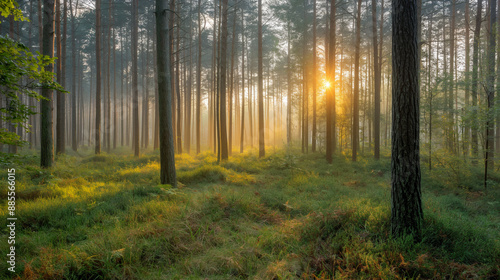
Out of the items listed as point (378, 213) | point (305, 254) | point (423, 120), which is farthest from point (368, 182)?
point (305, 254)

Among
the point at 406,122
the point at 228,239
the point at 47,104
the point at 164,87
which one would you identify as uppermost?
the point at 164,87

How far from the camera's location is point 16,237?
3736 mm

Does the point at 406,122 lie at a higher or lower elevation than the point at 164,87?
lower

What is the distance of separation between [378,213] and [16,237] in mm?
6876

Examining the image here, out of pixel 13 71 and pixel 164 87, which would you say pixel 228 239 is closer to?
pixel 13 71

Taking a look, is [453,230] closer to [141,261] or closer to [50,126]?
[141,261]

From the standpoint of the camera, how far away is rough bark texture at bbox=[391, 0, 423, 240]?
3451 millimetres

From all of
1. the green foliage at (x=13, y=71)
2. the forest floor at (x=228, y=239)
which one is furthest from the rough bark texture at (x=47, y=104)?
the green foliage at (x=13, y=71)

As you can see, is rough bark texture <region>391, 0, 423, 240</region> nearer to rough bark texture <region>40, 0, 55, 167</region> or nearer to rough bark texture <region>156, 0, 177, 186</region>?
rough bark texture <region>156, 0, 177, 186</region>

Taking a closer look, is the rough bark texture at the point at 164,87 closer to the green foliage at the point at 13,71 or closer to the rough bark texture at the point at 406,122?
the green foliage at the point at 13,71

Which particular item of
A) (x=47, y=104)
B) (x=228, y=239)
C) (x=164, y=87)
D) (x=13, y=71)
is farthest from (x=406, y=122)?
(x=47, y=104)

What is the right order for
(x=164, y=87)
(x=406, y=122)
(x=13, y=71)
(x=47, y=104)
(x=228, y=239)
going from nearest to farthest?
(x=406, y=122), (x=13, y=71), (x=228, y=239), (x=164, y=87), (x=47, y=104)

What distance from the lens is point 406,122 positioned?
3467 millimetres

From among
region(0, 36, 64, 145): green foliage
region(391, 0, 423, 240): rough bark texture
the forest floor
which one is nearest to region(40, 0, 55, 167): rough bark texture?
the forest floor
